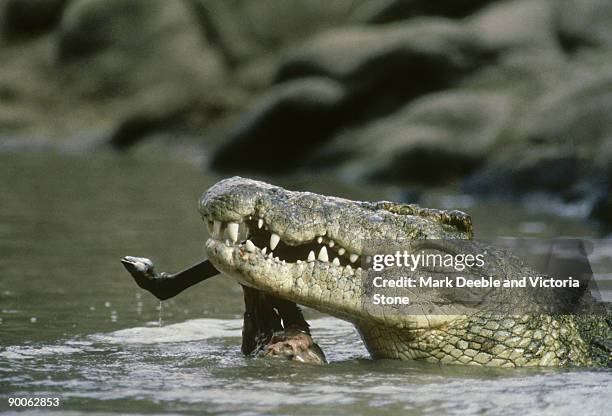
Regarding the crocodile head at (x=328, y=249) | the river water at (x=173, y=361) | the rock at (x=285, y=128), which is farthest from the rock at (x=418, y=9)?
the crocodile head at (x=328, y=249)

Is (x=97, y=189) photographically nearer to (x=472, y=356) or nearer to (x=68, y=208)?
(x=68, y=208)

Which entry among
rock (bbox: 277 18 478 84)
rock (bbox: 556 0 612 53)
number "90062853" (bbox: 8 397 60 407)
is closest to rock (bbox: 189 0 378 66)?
rock (bbox: 277 18 478 84)

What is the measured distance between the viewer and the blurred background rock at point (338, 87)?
20047mm

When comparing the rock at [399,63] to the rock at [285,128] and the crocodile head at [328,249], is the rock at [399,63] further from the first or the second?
the crocodile head at [328,249]

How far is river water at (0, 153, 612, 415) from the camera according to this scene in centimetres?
489

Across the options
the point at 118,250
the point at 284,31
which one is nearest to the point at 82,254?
the point at 118,250

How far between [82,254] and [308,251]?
5877mm

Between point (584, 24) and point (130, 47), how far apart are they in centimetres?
1646

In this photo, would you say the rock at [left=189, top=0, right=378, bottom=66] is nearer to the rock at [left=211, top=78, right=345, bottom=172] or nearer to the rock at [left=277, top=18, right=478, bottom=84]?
the rock at [left=277, top=18, right=478, bottom=84]

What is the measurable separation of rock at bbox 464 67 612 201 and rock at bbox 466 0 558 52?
145 inches

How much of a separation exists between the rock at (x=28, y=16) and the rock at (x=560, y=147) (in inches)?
867

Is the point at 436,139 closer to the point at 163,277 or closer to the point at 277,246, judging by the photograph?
the point at 163,277

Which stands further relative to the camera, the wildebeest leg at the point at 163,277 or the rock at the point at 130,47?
the rock at the point at 130,47

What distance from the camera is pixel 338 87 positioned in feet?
82.8
